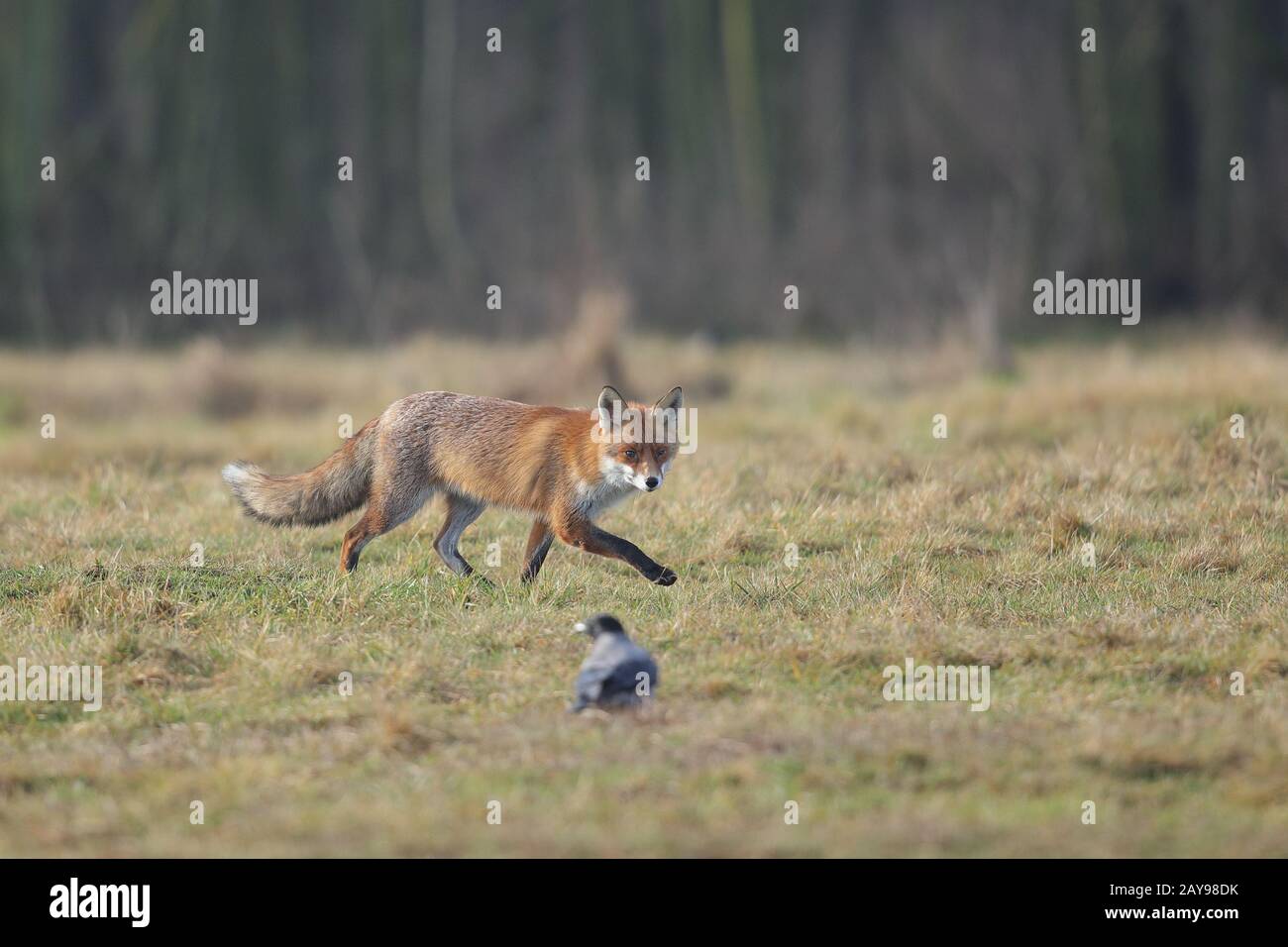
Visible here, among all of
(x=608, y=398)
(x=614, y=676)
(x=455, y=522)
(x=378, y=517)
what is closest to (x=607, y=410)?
(x=608, y=398)

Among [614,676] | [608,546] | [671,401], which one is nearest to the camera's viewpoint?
[614,676]

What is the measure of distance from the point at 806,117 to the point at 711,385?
34.3 feet

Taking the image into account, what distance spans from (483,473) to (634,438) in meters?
1.02

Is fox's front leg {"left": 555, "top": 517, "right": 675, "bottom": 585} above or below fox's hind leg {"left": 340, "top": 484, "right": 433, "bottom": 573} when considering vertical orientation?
below

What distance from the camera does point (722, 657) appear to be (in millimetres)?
6914

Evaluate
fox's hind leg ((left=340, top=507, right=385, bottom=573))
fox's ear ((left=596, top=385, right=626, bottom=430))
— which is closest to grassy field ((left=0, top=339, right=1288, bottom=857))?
fox's hind leg ((left=340, top=507, right=385, bottom=573))

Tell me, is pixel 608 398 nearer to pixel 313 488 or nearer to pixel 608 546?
pixel 608 546

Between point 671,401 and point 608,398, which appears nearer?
point 608,398

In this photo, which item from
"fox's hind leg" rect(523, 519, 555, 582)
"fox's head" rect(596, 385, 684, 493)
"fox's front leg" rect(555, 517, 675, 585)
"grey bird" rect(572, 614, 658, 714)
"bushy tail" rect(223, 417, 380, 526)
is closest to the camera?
"grey bird" rect(572, 614, 658, 714)

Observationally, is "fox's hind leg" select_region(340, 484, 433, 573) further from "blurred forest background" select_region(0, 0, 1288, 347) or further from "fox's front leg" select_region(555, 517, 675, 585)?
"blurred forest background" select_region(0, 0, 1288, 347)

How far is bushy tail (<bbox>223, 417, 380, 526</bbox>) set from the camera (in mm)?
8789

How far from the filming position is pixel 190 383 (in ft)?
51.3

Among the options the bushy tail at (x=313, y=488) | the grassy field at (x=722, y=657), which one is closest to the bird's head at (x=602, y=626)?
the grassy field at (x=722, y=657)

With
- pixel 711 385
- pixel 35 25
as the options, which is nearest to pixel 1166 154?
pixel 711 385
